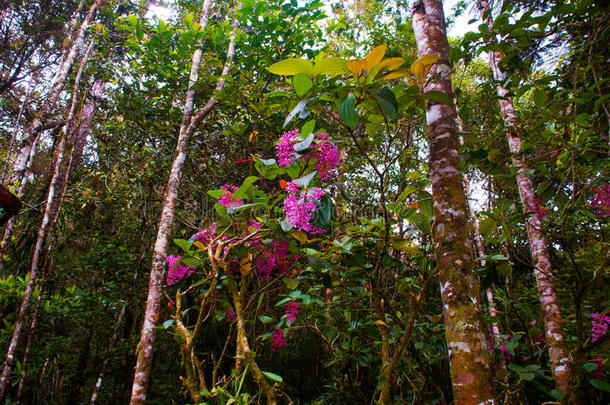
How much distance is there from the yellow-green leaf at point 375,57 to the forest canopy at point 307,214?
51 mm

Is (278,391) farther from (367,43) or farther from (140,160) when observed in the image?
(367,43)

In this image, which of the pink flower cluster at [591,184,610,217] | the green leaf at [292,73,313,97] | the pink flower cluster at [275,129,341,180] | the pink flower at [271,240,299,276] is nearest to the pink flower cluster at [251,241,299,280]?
the pink flower at [271,240,299,276]

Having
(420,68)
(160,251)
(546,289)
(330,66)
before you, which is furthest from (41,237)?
(546,289)

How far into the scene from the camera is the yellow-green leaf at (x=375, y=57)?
1.19 meters

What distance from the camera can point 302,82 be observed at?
1344 millimetres

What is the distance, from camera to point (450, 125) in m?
1.46

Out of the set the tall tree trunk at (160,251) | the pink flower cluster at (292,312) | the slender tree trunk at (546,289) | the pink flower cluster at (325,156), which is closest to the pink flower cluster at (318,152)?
the pink flower cluster at (325,156)

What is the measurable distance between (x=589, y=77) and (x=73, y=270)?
664 centimetres

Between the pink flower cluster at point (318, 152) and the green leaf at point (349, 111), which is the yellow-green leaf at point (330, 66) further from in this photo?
the pink flower cluster at point (318, 152)

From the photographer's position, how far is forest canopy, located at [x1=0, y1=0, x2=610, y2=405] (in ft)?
4.82

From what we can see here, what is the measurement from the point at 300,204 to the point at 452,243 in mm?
710

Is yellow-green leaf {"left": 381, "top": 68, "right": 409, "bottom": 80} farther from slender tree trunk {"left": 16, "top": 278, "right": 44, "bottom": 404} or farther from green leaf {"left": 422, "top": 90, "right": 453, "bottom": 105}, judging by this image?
slender tree trunk {"left": 16, "top": 278, "right": 44, "bottom": 404}

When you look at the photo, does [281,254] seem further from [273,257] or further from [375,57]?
[375,57]

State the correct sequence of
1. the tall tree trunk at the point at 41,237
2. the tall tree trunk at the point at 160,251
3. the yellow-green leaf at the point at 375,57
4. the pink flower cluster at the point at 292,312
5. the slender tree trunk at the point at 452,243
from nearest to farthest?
the slender tree trunk at the point at 452,243
the yellow-green leaf at the point at 375,57
the pink flower cluster at the point at 292,312
the tall tree trunk at the point at 160,251
the tall tree trunk at the point at 41,237
